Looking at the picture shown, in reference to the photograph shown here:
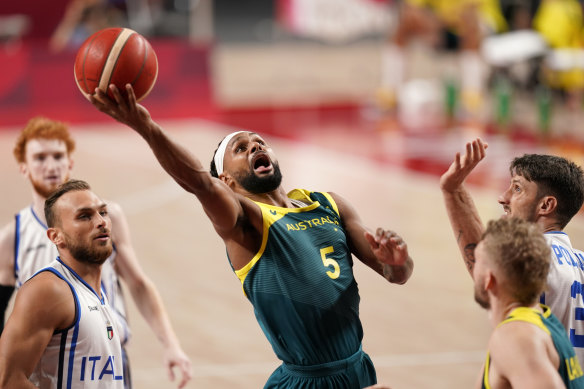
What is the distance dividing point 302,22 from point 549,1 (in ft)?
16.2

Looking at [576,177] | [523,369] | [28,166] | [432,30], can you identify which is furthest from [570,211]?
[432,30]

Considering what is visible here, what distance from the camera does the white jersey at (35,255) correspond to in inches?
193

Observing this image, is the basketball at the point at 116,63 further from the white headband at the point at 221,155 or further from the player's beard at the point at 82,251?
the player's beard at the point at 82,251

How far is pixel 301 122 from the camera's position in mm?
17234

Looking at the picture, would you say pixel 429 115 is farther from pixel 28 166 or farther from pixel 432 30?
pixel 28 166

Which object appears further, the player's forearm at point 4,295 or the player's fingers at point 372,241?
the player's forearm at point 4,295

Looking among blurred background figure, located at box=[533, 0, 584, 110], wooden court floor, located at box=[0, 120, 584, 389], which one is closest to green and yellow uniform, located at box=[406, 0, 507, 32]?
blurred background figure, located at box=[533, 0, 584, 110]

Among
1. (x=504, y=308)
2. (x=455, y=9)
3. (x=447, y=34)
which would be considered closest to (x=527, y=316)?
(x=504, y=308)

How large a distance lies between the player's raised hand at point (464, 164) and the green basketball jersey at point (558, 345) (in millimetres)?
1121

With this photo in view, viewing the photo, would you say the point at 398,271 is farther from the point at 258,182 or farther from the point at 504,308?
the point at 504,308

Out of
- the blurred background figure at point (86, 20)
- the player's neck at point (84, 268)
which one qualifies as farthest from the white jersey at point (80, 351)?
the blurred background figure at point (86, 20)

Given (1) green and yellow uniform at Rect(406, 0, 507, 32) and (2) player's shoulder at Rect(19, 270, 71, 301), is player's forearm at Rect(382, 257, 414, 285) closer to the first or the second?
(2) player's shoulder at Rect(19, 270, 71, 301)

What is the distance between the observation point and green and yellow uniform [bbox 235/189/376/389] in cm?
402

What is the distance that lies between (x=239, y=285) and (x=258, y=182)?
4.76 m
